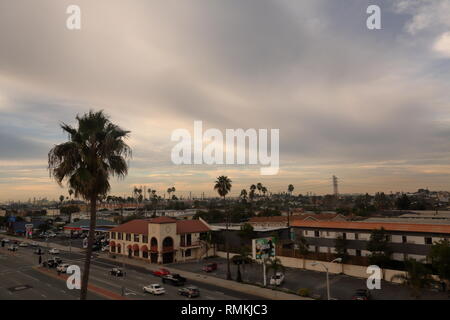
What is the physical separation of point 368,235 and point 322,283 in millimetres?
15260

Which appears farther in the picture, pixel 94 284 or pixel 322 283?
pixel 322 283

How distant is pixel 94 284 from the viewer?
4512 cm

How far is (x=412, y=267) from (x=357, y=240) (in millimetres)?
21962

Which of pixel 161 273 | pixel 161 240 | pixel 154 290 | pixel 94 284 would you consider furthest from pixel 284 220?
pixel 94 284

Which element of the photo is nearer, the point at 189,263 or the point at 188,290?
the point at 188,290

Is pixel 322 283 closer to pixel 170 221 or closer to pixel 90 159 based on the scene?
pixel 170 221

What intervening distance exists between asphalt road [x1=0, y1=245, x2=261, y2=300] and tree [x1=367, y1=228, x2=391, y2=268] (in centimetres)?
2116

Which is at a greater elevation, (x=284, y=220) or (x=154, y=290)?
(x=284, y=220)

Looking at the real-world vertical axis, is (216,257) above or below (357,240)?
below

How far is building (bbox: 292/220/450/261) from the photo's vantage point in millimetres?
48844

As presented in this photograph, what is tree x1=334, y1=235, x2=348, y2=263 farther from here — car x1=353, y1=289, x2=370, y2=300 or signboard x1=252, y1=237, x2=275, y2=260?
car x1=353, y1=289, x2=370, y2=300

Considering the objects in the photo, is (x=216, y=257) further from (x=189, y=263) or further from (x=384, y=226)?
(x=384, y=226)
